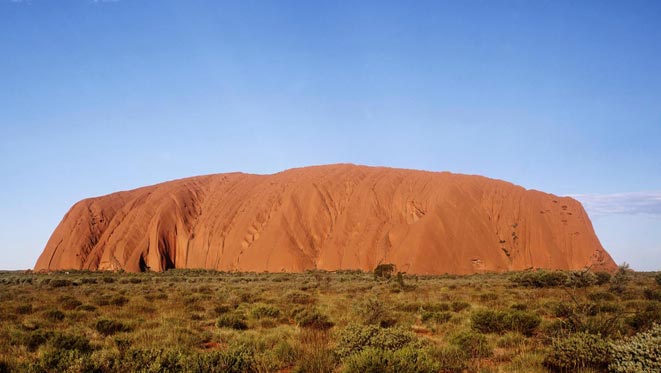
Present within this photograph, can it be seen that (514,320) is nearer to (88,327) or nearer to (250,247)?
(88,327)

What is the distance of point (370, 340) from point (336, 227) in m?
46.7

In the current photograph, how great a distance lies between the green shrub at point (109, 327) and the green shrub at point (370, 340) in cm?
685

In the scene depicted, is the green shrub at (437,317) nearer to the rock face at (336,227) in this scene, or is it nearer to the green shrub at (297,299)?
the green shrub at (297,299)

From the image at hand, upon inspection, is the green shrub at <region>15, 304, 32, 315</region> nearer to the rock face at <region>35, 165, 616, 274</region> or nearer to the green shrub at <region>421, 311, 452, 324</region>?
the green shrub at <region>421, 311, 452, 324</region>

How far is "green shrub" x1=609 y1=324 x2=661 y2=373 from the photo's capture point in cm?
558

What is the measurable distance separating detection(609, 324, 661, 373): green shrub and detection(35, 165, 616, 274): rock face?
1578 inches

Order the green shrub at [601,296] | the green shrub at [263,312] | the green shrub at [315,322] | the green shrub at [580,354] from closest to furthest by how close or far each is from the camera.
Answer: the green shrub at [580,354]
the green shrub at [315,322]
the green shrub at [263,312]
the green shrub at [601,296]

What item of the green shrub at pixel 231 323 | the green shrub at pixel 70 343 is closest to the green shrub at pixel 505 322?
the green shrub at pixel 231 323

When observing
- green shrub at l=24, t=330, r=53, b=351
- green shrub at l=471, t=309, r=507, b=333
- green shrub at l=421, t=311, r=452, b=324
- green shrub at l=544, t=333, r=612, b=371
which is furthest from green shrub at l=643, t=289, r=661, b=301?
green shrub at l=24, t=330, r=53, b=351

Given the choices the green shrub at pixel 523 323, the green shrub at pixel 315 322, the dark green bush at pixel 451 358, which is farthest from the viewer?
the green shrub at pixel 315 322

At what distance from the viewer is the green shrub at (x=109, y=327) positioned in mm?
11117

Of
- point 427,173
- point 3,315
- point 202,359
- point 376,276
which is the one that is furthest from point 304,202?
point 202,359

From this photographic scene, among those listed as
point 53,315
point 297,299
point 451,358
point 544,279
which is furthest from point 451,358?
point 544,279

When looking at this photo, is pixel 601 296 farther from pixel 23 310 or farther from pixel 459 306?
pixel 23 310
